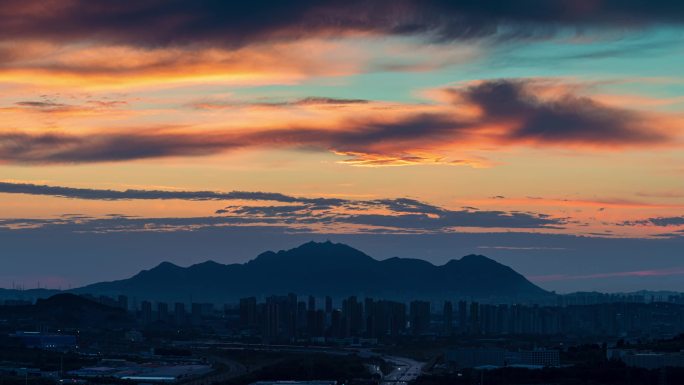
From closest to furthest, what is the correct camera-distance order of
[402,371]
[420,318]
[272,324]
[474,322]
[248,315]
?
[402,371] → [272,324] → [420,318] → [474,322] → [248,315]

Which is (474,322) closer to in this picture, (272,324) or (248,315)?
(272,324)

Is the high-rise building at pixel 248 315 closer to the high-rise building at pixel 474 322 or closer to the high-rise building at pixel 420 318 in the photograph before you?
the high-rise building at pixel 420 318

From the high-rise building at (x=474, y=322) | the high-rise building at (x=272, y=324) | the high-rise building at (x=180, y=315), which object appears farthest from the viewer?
the high-rise building at (x=180, y=315)

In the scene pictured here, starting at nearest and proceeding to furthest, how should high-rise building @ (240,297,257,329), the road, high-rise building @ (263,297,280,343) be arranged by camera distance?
the road
high-rise building @ (263,297,280,343)
high-rise building @ (240,297,257,329)

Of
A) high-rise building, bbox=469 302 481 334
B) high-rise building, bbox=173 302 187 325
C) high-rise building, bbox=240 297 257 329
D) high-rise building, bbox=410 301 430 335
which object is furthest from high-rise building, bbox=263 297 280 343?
high-rise building, bbox=173 302 187 325

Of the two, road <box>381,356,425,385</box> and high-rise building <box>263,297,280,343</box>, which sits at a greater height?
high-rise building <box>263,297,280,343</box>

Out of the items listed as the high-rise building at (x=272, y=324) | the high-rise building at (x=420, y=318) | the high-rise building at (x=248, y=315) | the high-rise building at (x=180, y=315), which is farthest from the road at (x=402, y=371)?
the high-rise building at (x=180, y=315)

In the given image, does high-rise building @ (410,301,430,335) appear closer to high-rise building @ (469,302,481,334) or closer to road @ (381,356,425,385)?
high-rise building @ (469,302,481,334)

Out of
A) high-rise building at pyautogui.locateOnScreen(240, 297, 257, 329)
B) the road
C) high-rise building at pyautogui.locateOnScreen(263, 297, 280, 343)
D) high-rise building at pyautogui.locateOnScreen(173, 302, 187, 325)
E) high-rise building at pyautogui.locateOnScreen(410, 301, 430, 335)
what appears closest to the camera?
the road

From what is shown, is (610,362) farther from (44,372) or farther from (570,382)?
(44,372)

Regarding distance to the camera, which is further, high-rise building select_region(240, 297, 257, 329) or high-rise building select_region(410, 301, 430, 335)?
high-rise building select_region(240, 297, 257, 329)

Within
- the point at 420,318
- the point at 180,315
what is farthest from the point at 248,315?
the point at 420,318
